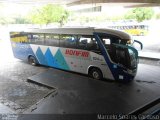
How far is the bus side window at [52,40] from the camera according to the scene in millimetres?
12539

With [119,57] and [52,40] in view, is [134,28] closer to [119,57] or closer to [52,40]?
[52,40]

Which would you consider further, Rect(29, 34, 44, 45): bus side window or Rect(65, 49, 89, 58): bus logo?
Rect(29, 34, 44, 45): bus side window

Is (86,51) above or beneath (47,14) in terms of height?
beneath

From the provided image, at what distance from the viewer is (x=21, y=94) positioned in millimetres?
9289

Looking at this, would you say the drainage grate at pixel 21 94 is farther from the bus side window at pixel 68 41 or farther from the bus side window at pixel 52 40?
the bus side window at pixel 52 40

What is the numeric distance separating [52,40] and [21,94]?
4599 millimetres

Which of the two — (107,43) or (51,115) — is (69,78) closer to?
(107,43)

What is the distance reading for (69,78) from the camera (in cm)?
1130

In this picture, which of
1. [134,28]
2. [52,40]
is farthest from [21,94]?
[134,28]

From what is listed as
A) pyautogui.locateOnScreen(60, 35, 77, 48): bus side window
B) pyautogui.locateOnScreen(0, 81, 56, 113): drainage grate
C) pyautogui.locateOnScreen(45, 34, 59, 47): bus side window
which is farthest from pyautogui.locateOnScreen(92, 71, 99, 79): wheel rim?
pyautogui.locateOnScreen(45, 34, 59, 47): bus side window

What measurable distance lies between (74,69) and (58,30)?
265 cm

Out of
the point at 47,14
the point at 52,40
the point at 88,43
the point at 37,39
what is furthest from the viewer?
the point at 47,14

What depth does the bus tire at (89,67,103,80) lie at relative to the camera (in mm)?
10724

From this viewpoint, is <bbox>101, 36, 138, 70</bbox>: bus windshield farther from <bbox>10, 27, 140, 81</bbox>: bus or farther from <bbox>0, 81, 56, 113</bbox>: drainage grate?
<bbox>0, 81, 56, 113</bbox>: drainage grate
